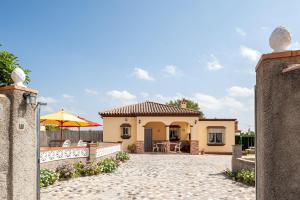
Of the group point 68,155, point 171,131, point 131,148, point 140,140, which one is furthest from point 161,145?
point 68,155

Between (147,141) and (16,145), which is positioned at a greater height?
(16,145)

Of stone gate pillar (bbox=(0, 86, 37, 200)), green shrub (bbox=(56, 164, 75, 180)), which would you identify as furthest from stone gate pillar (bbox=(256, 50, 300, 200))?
green shrub (bbox=(56, 164, 75, 180))

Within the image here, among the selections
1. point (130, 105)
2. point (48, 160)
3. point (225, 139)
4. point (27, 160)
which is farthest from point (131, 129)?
point (27, 160)

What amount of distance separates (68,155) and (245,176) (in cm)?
774

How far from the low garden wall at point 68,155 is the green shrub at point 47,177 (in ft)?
1.55

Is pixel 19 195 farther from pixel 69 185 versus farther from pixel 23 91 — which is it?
pixel 69 185

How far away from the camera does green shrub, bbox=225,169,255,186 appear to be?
11668 mm

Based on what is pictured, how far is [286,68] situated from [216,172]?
11050mm

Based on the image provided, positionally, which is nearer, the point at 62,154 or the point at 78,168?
the point at 62,154

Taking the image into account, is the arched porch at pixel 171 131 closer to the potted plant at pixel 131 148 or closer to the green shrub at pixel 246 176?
the potted plant at pixel 131 148

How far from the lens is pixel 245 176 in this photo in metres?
12.0

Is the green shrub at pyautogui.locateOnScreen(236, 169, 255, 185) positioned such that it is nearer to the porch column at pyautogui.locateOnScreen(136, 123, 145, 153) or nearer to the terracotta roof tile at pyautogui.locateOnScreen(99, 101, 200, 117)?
the terracotta roof tile at pyautogui.locateOnScreen(99, 101, 200, 117)

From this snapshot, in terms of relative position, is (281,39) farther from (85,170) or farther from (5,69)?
(5,69)

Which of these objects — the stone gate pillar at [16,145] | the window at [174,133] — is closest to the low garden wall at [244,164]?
the stone gate pillar at [16,145]
